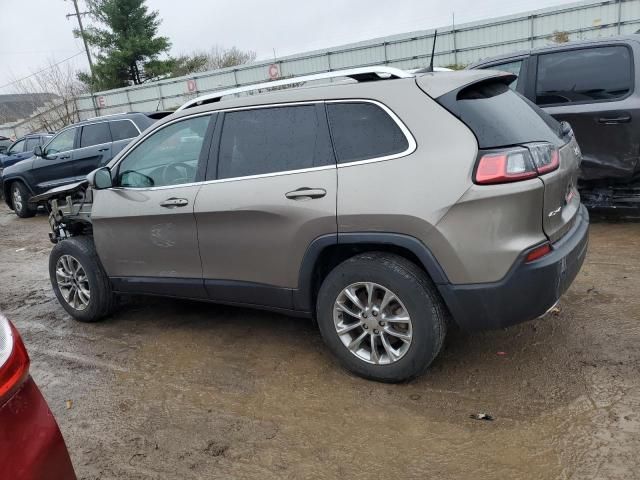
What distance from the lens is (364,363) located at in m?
3.22

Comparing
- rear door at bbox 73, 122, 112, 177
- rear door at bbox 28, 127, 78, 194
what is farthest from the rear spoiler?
rear door at bbox 28, 127, 78, 194

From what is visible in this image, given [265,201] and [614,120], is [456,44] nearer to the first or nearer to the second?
[614,120]

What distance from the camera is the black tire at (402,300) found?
2.93m

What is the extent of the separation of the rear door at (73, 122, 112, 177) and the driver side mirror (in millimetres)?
7100

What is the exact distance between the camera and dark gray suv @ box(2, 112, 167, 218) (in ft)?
35.0

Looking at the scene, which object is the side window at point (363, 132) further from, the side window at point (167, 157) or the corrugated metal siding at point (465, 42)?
the corrugated metal siding at point (465, 42)

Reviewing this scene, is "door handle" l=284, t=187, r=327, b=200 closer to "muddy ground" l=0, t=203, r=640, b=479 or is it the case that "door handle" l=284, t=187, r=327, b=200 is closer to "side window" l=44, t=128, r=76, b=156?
"muddy ground" l=0, t=203, r=640, b=479

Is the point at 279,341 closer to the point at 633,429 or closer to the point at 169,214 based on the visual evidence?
the point at 169,214

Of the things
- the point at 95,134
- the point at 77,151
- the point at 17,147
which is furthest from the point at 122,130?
the point at 17,147

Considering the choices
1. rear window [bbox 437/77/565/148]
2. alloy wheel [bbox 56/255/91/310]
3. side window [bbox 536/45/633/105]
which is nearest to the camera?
rear window [bbox 437/77/565/148]

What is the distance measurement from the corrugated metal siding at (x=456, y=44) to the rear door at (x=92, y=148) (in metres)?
12.5

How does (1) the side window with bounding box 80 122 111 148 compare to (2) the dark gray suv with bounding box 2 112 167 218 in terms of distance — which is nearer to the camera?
(2) the dark gray suv with bounding box 2 112 167 218

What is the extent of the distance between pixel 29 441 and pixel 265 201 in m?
1.98

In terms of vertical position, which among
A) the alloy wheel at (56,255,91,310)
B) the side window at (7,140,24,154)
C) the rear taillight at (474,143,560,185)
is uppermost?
the rear taillight at (474,143,560,185)
